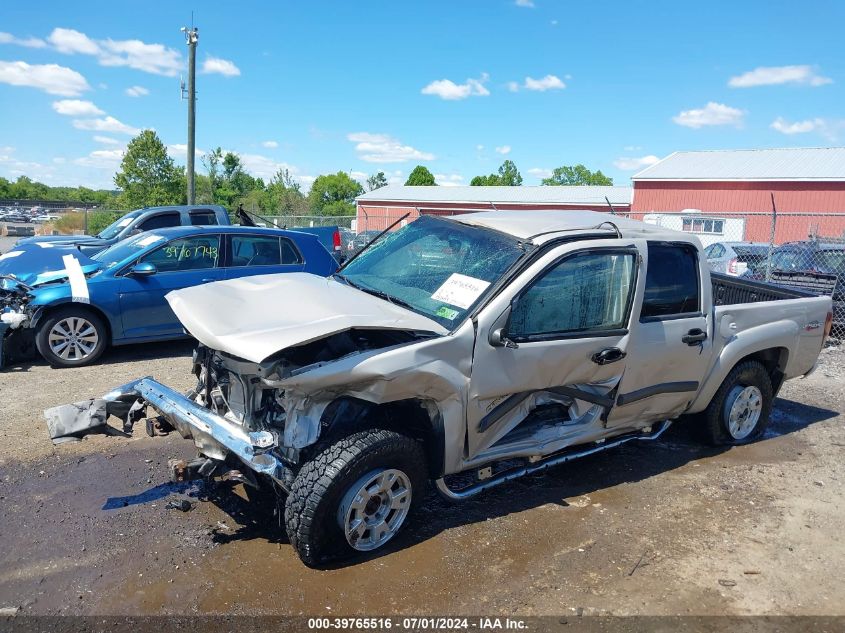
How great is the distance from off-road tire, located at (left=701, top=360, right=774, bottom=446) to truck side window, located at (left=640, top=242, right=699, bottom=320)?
949 mm

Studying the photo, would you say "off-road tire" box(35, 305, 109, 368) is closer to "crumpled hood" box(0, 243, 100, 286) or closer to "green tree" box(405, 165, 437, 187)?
"crumpled hood" box(0, 243, 100, 286)

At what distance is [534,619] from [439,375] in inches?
52.2

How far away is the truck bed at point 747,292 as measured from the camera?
6.20 metres

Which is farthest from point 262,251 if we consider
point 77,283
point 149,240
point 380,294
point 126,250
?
point 380,294

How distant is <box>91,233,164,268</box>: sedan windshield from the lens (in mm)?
7961

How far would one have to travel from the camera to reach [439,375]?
144 inches

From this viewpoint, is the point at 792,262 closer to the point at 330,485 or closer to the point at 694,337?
the point at 694,337

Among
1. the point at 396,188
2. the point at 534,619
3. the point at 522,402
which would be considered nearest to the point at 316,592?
the point at 534,619

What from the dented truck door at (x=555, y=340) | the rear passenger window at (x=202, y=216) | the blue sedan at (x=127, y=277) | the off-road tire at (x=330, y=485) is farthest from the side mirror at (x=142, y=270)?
the rear passenger window at (x=202, y=216)

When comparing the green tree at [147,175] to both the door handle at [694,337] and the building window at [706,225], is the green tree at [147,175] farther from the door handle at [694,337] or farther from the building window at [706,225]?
Answer: the door handle at [694,337]

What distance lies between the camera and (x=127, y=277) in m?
7.71

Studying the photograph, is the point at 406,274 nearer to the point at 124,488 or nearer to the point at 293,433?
the point at 293,433

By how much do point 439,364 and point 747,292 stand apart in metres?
4.18

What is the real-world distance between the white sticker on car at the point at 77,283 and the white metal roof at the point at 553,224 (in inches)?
185
